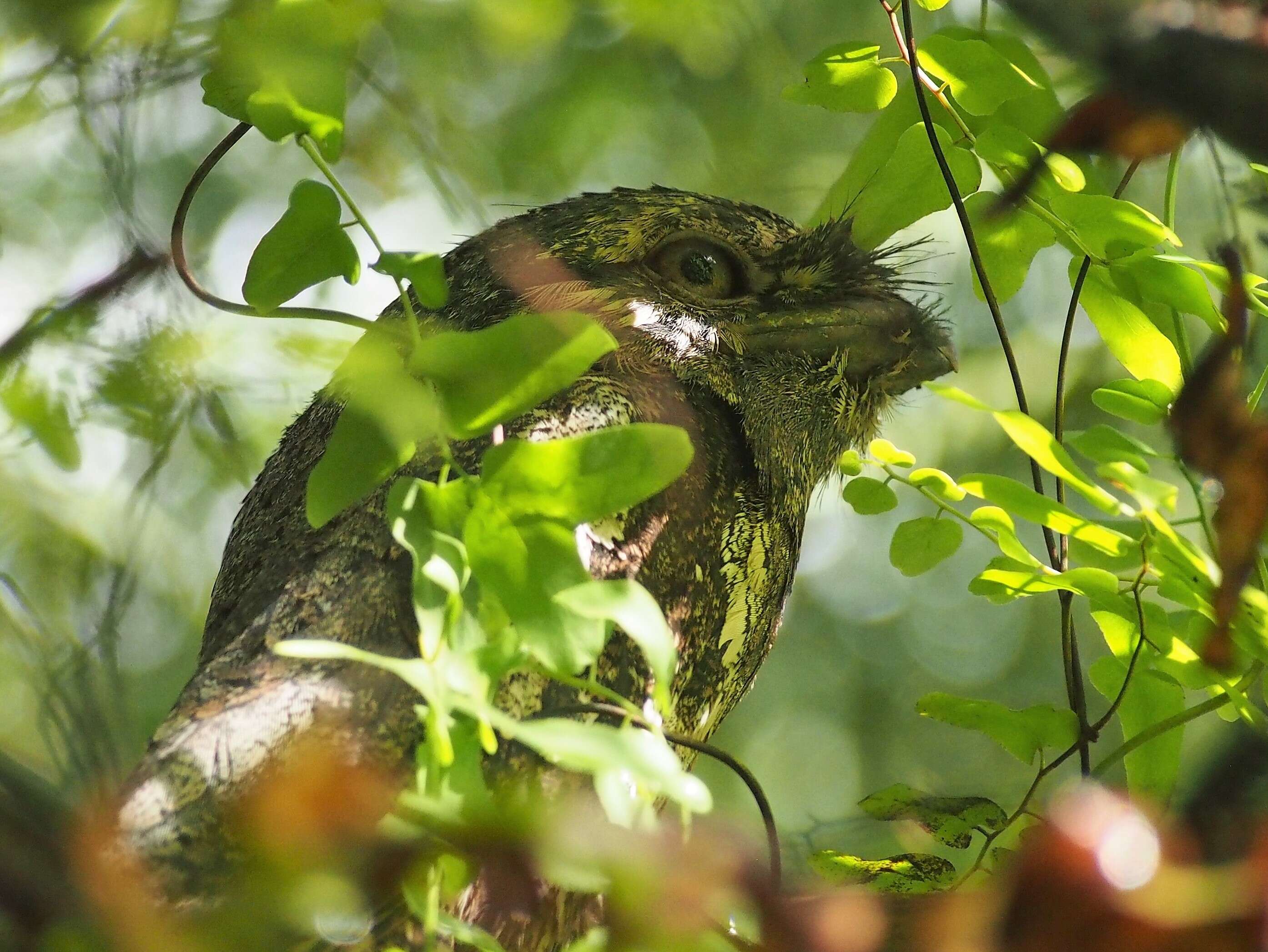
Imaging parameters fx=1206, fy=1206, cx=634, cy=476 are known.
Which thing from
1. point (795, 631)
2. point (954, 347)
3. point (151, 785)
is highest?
point (795, 631)

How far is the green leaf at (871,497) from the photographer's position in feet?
6.89

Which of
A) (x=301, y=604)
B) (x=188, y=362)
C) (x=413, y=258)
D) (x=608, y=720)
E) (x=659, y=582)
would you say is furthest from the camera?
(x=188, y=362)

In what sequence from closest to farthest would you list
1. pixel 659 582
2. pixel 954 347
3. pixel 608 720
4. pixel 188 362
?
pixel 608 720 < pixel 659 582 < pixel 188 362 < pixel 954 347

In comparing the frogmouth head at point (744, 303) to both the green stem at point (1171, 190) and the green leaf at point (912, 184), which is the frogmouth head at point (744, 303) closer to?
the green leaf at point (912, 184)

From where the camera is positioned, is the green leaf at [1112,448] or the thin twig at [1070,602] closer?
the green leaf at [1112,448]

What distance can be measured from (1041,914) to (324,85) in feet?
4.08

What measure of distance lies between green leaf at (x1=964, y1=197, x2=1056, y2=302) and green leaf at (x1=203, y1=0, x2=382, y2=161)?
1.11 m

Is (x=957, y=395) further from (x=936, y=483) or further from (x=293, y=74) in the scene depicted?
(x=293, y=74)

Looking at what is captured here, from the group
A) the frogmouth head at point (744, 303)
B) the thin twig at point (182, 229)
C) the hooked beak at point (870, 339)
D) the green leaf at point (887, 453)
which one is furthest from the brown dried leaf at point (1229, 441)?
the hooked beak at point (870, 339)

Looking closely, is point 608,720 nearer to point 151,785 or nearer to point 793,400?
point 151,785

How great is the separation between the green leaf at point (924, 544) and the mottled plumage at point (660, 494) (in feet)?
1.46

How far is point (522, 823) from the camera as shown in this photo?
95cm

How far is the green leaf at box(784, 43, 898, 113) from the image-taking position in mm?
2164

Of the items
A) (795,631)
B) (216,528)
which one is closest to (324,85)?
(216,528)
